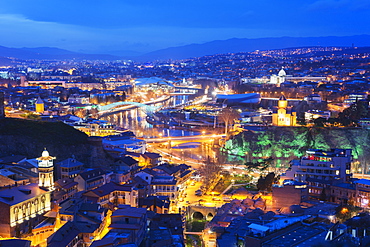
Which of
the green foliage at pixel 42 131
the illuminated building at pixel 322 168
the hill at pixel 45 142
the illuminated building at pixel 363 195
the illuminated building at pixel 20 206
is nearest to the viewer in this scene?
the illuminated building at pixel 20 206

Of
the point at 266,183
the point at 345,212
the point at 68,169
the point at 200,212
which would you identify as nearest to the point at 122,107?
the point at 68,169

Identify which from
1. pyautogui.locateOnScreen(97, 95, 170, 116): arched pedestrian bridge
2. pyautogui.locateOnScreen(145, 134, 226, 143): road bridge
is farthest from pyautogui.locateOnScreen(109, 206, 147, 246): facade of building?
pyautogui.locateOnScreen(97, 95, 170, 116): arched pedestrian bridge

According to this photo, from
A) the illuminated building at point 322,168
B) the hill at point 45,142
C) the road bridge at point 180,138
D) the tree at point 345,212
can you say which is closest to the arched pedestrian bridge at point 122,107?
the road bridge at point 180,138

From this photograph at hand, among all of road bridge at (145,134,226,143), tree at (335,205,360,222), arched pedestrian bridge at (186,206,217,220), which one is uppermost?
road bridge at (145,134,226,143)

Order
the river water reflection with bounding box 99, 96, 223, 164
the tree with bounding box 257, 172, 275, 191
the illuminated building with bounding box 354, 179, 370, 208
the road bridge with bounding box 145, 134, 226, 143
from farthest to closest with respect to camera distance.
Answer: the road bridge with bounding box 145, 134, 226, 143
the river water reflection with bounding box 99, 96, 223, 164
the tree with bounding box 257, 172, 275, 191
the illuminated building with bounding box 354, 179, 370, 208

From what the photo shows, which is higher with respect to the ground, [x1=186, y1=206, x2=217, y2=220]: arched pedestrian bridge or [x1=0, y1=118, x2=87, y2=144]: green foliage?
[x1=0, y1=118, x2=87, y2=144]: green foliage

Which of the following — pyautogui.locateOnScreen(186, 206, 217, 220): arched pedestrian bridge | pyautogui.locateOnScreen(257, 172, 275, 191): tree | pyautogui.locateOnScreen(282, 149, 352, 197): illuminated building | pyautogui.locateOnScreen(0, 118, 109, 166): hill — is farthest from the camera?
pyautogui.locateOnScreen(0, 118, 109, 166): hill

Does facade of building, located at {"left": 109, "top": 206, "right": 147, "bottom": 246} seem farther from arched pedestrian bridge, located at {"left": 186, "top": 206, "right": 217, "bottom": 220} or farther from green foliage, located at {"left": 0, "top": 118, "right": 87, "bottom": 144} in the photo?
green foliage, located at {"left": 0, "top": 118, "right": 87, "bottom": 144}

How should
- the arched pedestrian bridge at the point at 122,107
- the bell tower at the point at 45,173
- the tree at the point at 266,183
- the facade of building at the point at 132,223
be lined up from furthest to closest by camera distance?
the arched pedestrian bridge at the point at 122,107, the tree at the point at 266,183, the bell tower at the point at 45,173, the facade of building at the point at 132,223

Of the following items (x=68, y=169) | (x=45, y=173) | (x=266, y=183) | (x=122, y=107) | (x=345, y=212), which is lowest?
(x=345, y=212)

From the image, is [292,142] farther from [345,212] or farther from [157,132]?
[345,212]

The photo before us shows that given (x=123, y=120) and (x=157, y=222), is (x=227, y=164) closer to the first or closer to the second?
(x=157, y=222)

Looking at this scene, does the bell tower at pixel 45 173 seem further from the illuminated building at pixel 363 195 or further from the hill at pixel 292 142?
the hill at pixel 292 142

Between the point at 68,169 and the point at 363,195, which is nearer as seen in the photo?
the point at 363,195
